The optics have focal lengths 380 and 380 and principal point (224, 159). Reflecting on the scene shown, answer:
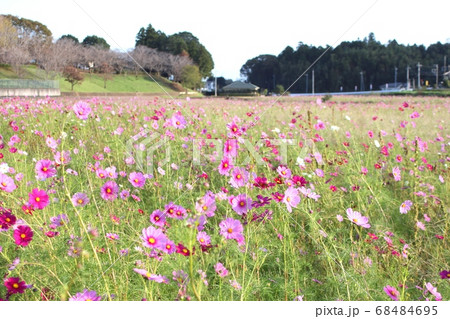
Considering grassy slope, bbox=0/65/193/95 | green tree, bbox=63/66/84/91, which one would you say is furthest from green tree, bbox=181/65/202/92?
green tree, bbox=63/66/84/91

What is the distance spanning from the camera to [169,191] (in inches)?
95.3

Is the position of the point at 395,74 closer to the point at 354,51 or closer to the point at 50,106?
the point at 354,51

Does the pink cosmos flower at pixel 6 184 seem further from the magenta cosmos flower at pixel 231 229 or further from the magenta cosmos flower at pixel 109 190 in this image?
the magenta cosmos flower at pixel 231 229

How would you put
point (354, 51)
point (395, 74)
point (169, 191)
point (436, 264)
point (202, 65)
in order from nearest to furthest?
1. point (436, 264)
2. point (169, 191)
3. point (202, 65)
4. point (354, 51)
5. point (395, 74)

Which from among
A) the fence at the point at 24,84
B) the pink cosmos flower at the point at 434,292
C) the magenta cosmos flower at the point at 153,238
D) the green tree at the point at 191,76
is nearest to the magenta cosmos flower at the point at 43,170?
the magenta cosmos flower at the point at 153,238

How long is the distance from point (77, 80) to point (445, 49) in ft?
175

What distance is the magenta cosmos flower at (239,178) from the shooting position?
135cm

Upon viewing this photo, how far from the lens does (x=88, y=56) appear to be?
2066cm

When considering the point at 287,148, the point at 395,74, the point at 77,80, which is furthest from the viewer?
the point at 395,74

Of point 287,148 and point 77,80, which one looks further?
point 77,80

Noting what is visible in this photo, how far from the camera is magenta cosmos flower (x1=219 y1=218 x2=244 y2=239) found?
1.13m

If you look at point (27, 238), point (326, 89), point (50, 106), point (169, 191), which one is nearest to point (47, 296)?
point (27, 238)

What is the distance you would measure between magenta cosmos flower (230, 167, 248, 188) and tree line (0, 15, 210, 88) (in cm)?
775

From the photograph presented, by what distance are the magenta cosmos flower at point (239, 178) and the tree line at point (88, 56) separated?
25.4 feet
